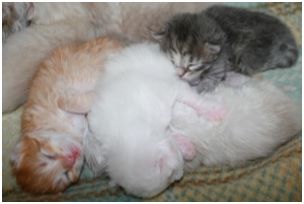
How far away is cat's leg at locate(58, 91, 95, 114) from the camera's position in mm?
1777

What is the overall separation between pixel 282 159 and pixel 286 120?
17 centimetres

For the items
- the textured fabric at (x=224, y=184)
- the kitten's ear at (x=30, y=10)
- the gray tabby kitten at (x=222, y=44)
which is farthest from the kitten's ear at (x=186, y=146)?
the kitten's ear at (x=30, y=10)

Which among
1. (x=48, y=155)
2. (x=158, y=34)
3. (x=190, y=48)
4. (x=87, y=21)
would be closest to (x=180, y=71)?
(x=190, y=48)

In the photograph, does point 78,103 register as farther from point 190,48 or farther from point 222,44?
point 222,44

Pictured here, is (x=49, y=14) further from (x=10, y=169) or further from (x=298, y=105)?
(x=298, y=105)

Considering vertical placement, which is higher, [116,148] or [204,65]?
[204,65]

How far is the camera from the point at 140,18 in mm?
2037

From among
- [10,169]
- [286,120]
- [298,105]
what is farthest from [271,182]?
[10,169]

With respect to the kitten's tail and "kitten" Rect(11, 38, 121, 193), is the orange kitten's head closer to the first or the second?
"kitten" Rect(11, 38, 121, 193)

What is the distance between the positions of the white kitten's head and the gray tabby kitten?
0.41 metres

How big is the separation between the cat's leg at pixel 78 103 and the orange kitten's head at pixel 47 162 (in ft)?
0.41

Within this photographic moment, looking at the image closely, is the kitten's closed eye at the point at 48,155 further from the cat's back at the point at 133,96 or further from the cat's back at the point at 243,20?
the cat's back at the point at 243,20

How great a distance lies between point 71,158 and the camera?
1684 mm

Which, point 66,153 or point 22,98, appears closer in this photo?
point 66,153
